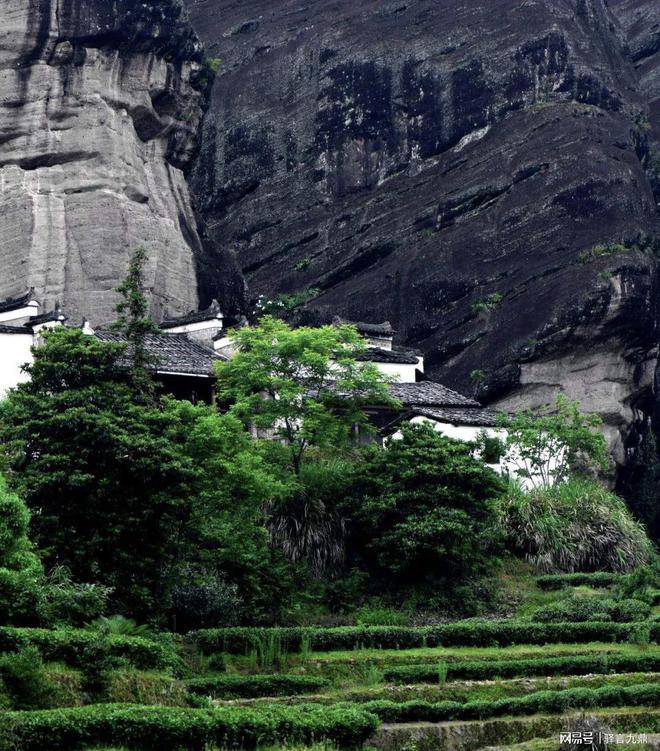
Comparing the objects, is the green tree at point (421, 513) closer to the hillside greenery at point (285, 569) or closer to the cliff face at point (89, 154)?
the hillside greenery at point (285, 569)

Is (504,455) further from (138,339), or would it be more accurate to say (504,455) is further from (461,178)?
(461,178)

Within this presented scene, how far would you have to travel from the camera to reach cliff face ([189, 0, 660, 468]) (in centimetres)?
6066

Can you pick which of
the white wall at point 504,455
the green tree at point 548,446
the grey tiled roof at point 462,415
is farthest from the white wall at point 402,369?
the green tree at point 548,446

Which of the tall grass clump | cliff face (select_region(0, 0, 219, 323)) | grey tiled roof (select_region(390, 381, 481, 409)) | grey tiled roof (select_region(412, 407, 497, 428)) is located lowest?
the tall grass clump

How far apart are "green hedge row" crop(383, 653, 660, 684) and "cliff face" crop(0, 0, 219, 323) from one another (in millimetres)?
29228

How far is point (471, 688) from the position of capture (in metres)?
25.5

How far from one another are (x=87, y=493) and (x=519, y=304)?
124 feet

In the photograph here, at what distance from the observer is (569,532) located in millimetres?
37688

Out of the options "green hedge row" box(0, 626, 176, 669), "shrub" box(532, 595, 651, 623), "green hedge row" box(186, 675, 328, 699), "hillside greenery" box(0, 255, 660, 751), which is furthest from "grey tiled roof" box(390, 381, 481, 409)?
"green hedge row" box(0, 626, 176, 669)

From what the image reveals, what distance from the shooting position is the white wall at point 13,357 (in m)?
40.8

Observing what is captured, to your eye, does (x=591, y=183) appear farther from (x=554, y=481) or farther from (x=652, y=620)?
(x=652, y=620)

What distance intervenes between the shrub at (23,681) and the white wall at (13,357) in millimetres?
22125

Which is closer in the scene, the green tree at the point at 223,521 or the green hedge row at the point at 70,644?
the green hedge row at the point at 70,644

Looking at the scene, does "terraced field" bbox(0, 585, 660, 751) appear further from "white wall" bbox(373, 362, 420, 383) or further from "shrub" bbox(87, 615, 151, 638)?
"white wall" bbox(373, 362, 420, 383)
